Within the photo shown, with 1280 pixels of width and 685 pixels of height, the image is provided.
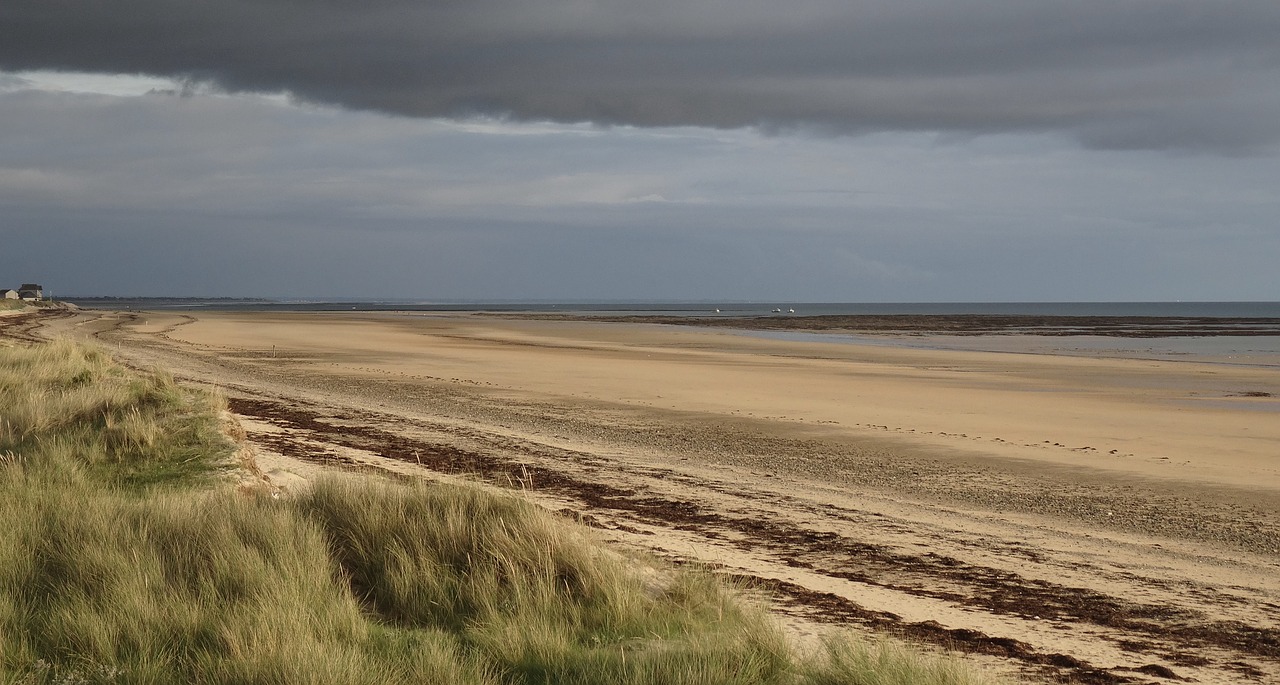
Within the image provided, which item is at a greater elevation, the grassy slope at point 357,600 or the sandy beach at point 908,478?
the grassy slope at point 357,600

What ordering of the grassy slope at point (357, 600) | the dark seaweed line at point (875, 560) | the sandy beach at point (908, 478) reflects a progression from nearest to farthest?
the grassy slope at point (357, 600) → the dark seaweed line at point (875, 560) → the sandy beach at point (908, 478)

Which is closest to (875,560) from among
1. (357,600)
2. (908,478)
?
(357,600)

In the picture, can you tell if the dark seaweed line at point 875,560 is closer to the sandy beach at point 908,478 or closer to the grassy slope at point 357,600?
the sandy beach at point 908,478

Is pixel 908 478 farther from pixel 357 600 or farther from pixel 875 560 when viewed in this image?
pixel 357 600

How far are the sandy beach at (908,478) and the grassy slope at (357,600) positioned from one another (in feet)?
4.12

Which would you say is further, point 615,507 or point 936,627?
point 615,507

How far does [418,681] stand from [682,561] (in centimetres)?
328

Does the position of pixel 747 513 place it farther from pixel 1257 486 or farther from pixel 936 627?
pixel 1257 486

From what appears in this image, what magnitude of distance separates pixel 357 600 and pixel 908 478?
828cm

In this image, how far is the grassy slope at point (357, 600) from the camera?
16.9 ft

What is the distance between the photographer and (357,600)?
636 cm

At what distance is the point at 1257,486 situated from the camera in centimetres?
1270

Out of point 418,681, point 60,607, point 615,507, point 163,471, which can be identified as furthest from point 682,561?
point 163,471

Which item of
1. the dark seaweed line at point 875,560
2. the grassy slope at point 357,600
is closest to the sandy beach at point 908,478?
the dark seaweed line at point 875,560
